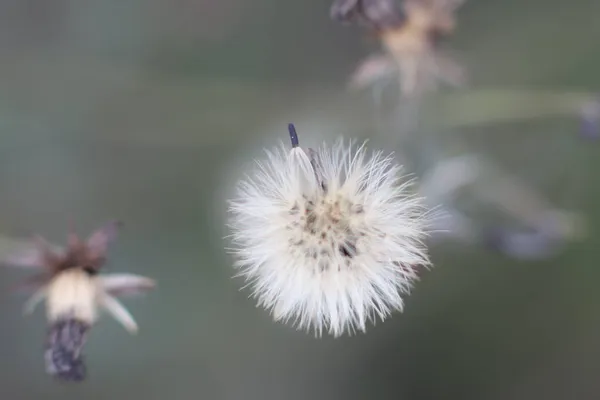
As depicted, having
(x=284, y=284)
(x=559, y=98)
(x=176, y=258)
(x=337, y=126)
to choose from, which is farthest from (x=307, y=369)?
(x=284, y=284)

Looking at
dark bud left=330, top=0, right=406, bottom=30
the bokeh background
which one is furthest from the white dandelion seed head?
the bokeh background

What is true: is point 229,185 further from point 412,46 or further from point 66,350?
point 66,350

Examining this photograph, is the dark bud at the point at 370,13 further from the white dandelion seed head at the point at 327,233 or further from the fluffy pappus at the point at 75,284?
the fluffy pappus at the point at 75,284

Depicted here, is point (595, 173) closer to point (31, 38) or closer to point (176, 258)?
point (176, 258)

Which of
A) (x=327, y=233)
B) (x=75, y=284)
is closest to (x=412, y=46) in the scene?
(x=327, y=233)

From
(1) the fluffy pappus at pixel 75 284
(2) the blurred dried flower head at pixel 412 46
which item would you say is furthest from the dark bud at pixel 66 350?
(2) the blurred dried flower head at pixel 412 46

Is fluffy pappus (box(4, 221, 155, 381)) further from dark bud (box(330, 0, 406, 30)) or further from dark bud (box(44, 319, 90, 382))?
dark bud (box(330, 0, 406, 30))
